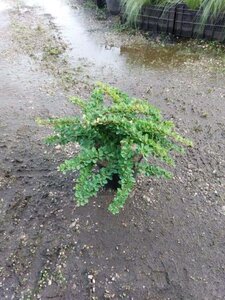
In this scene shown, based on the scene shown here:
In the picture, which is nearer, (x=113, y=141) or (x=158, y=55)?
(x=113, y=141)

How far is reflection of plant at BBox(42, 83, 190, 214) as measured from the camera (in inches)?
69.6

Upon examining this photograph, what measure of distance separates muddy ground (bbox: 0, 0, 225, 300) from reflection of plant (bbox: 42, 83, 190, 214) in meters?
0.32

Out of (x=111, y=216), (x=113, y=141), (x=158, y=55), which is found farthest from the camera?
(x=158, y=55)

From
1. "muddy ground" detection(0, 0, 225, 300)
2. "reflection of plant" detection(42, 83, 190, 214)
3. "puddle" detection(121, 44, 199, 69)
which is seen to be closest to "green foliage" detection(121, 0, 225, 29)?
"puddle" detection(121, 44, 199, 69)

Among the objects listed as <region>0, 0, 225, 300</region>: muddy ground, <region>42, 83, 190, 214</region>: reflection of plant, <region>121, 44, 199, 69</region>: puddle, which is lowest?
<region>0, 0, 225, 300</region>: muddy ground

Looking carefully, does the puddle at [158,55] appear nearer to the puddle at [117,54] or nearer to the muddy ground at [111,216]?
the puddle at [117,54]

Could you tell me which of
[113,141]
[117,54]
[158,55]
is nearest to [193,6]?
[158,55]

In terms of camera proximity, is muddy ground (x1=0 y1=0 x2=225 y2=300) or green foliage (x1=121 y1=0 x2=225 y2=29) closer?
muddy ground (x1=0 y1=0 x2=225 y2=300)

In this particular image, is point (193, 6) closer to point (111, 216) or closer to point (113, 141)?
point (113, 141)

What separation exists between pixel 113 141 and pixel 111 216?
1.70 ft

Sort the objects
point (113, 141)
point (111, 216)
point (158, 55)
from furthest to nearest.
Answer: point (158, 55)
point (111, 216)
point (113, 141)

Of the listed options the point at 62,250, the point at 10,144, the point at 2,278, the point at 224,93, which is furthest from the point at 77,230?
the point at 224,93

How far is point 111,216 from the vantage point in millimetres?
2094

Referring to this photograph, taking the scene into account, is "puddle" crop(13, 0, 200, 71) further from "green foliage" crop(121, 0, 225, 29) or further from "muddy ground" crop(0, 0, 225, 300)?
"green foliage" crop(121, 0, 225, 29)
